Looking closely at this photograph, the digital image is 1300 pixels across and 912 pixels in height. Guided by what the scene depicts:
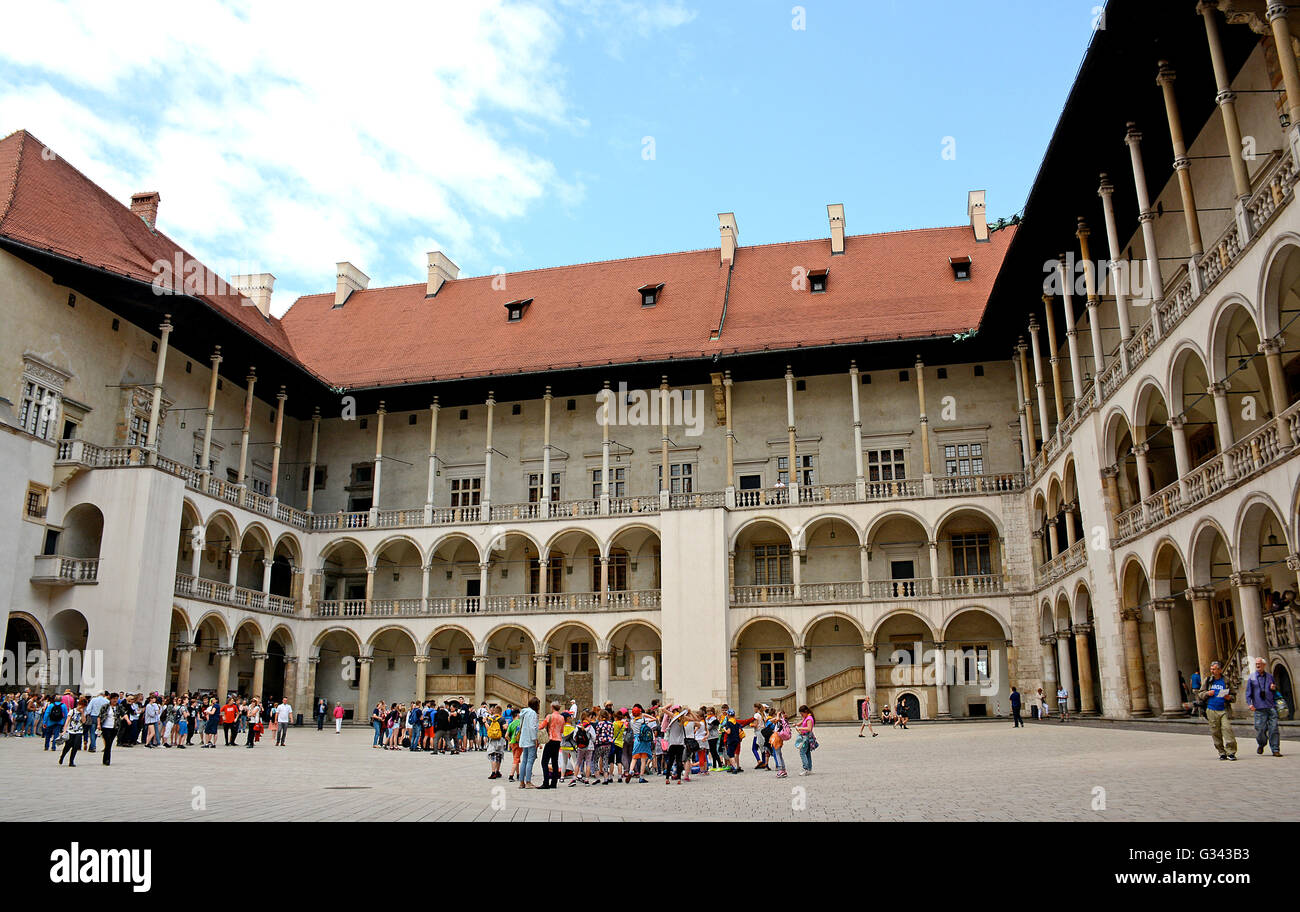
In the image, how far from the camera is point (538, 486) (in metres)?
34.8

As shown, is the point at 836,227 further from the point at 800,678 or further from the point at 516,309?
the point at 800,678

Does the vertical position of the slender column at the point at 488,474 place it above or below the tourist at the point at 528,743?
above

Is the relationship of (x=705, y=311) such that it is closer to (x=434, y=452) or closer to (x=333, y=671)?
(x=434, y=452)

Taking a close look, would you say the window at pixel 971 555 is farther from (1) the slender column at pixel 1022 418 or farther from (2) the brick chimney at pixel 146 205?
(2) the brick chimney at pixel 146 205

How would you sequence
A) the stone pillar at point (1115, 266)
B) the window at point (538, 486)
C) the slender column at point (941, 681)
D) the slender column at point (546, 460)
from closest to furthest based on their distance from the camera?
the stone pillar at point (1115, 266)
the slender column at point (941, 681)
the slender column at point (546, 460)
the window at point (538, 486)

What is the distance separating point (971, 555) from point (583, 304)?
16.7m

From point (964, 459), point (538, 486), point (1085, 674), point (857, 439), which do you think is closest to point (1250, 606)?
point (1085, 674)

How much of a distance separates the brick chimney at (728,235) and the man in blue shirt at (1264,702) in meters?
28.2

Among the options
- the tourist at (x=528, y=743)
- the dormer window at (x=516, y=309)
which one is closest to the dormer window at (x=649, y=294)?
the dormer window at (x=516, y=309)

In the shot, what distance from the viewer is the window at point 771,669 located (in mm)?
31469

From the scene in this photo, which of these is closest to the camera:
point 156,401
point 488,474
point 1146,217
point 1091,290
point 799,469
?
point 1146,217

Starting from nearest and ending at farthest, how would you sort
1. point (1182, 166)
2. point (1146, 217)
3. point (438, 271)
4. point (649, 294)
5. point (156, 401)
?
1. point (1182, 166)
2. point (1146, 217)
3. point (156, 401)
4. point (649, 294)
5. point (438, 271)
